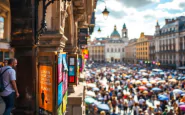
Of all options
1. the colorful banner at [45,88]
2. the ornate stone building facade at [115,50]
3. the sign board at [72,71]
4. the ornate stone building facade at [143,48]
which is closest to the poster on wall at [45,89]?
the colorful banner at [45,88]

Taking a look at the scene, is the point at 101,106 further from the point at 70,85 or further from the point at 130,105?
the point at 70,85

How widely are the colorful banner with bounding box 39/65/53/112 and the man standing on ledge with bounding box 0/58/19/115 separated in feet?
1.81

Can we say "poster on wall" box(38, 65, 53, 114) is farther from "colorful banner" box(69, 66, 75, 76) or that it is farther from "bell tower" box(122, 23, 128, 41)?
"bell tower" box(122, 23, 128, 41)

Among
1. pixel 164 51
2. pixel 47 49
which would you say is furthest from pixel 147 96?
pixel 164 51

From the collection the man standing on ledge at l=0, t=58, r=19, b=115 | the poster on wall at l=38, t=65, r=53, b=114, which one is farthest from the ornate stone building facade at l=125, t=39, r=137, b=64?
the man standing on ledge at l=0, t=58, r=19, b=115

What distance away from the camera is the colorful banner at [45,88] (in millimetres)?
4219

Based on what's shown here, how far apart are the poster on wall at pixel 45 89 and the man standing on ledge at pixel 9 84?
554 millimetres

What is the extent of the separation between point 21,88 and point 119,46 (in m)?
142

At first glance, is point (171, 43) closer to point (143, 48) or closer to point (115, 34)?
point (143, 48)

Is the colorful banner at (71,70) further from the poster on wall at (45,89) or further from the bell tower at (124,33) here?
the bell tower at (124,33)

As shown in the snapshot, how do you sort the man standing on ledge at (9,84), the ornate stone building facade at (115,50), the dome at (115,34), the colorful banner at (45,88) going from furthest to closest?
the dome at (115,34)
the ornate stone building facade at (115,50)
the colorful banner at (45,88)
the man standing on ledge at (9,84)

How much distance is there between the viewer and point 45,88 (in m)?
4.38

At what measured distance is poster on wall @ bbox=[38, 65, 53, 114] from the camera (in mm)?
4223

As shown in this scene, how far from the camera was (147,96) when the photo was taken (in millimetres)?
21141
